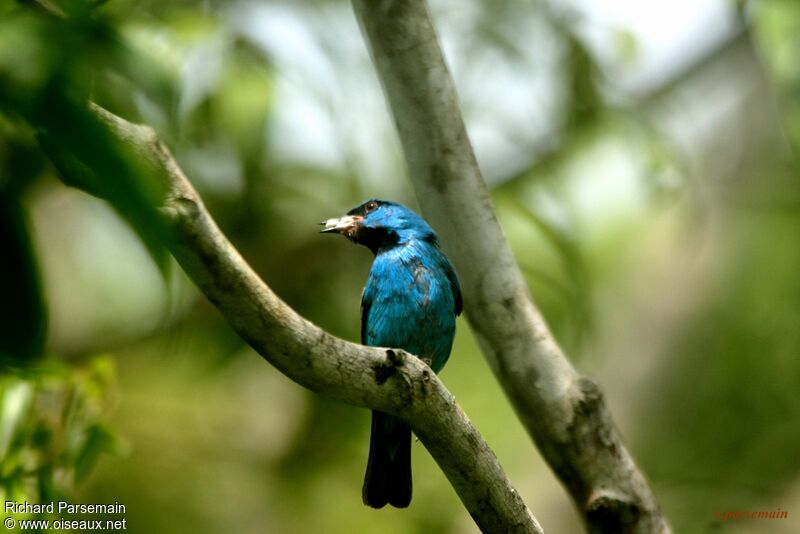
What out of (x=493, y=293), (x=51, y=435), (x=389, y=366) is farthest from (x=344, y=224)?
(x=389, y=366)

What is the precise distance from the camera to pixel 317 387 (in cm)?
249

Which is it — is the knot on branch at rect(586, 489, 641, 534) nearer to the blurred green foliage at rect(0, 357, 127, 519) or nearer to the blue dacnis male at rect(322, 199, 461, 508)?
the blue dacnis male at rect(322, 199, 461, 508)

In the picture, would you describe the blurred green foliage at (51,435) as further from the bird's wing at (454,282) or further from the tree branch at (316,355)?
the bird's wing at (454,282)

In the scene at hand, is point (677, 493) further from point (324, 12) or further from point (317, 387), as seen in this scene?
point (317, 387)

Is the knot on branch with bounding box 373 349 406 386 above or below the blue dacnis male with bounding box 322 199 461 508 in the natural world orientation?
below

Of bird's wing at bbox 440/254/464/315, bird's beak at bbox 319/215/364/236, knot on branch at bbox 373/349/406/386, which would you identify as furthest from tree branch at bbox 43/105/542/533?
bird's beak at bbox 319/215/364/236

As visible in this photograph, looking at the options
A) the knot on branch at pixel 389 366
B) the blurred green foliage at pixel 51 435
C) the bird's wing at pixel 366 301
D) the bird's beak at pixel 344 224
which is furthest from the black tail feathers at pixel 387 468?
the knot on branch at pixel 389 366

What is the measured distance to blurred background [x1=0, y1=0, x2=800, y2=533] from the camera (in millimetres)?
5168

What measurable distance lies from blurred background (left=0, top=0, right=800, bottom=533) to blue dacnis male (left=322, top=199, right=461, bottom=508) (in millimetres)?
926

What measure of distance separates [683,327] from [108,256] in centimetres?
436

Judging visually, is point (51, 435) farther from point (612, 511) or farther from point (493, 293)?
point (612, 511)

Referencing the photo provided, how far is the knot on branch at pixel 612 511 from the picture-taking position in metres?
3.84

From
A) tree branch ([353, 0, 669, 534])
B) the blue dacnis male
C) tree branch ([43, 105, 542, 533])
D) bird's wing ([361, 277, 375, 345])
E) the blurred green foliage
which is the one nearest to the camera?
tree branch ([43, 105, 542, 533])

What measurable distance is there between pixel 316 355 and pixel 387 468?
1546 millimetres
